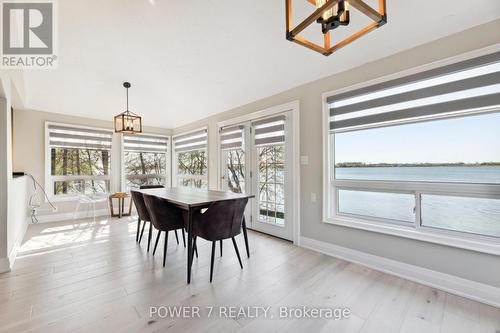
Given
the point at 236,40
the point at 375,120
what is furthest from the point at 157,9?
the point at 375,120

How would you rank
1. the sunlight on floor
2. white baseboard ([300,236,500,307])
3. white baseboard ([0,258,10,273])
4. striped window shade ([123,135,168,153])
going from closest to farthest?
white baseboard ([300,236,500,307]) < white baseboard ([0,258,10,273]) < the sunlight on floor < striped window shade ([123,135,168,153])

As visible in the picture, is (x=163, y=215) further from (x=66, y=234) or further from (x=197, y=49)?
(x=66, y=234)

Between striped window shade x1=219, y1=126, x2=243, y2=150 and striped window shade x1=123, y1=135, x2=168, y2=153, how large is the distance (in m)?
2.33

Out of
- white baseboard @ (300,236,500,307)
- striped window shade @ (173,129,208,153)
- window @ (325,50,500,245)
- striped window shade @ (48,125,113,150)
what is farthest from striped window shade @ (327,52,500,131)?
striped window shade @ (48,125,113,150)

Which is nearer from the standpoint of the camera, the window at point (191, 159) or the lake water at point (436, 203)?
the lake water at point (436, 203)

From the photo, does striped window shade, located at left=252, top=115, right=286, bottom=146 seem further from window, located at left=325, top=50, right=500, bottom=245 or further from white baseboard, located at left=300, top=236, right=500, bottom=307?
white baseboard, located at left=300, top=236, right=500, bottom=307

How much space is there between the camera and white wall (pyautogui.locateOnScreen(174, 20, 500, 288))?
195 cm

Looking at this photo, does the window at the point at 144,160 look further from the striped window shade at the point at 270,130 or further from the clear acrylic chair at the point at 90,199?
the striped window shade at the point at 270,130

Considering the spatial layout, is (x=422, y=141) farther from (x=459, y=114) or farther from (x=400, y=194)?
(x=400, y=194)

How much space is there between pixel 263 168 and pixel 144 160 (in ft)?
11.9

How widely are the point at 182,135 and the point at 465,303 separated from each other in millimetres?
5694

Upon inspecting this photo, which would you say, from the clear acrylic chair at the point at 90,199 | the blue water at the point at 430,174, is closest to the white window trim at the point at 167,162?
the clear acrylic chair at the point at 90,199

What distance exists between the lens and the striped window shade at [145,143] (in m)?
5.52

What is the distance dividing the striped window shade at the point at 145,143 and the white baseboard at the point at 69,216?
155 centimetres
